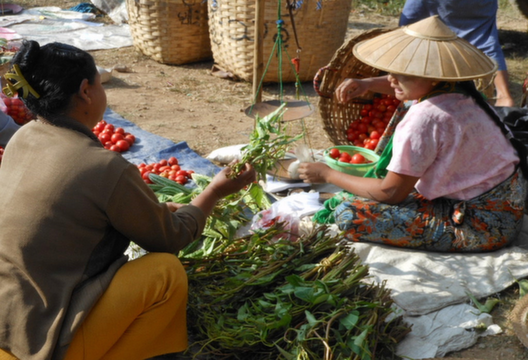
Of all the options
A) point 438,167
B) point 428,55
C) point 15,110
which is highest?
point 428,55

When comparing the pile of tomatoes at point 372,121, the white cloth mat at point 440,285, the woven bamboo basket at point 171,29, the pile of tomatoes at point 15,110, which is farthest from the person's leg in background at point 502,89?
the pile of tomatoes at point 15,110

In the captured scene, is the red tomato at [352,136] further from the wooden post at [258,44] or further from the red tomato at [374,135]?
the wooden post at [258,44]

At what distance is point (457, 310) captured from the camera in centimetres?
257

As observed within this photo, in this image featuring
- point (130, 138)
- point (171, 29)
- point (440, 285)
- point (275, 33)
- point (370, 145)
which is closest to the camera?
point (440, 285)

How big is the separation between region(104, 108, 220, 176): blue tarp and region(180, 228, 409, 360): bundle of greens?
164 cm

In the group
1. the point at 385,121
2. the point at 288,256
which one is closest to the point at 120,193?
the point at 288,256

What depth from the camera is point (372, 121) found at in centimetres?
412

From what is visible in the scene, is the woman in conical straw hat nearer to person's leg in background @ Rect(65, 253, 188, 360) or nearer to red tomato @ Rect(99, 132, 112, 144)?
person's leg in background @ Rect(65, 253, 188, 360)

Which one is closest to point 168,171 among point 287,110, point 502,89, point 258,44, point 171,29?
point 287,110

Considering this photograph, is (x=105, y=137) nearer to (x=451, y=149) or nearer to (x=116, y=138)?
(x=116, y=138)

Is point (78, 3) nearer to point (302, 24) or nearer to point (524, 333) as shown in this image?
point (302, 24)

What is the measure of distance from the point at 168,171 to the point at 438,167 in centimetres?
186

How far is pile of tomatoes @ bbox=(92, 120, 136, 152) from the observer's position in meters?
4.29

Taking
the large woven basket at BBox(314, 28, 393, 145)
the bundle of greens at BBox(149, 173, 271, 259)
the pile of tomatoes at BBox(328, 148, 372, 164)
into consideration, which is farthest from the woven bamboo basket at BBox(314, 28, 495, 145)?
the bundle of greens at BBox(149, 173, 271, 259)
